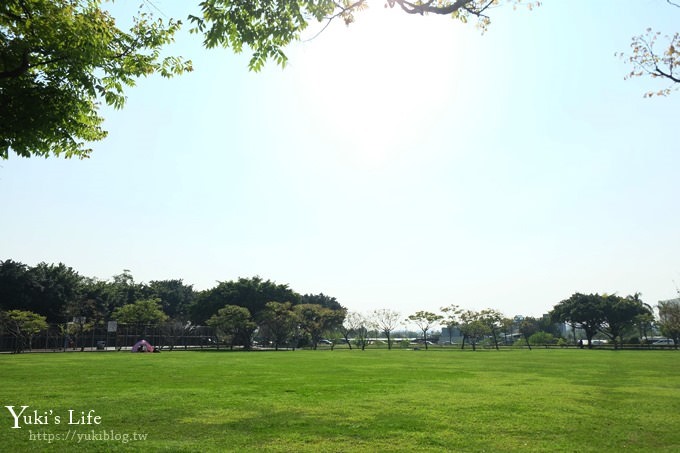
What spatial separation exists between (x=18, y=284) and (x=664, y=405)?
232 feet

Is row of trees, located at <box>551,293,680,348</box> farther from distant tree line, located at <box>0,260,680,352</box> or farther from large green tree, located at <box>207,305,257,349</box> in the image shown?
large green tree, located at <box>207,305,257,349</box>

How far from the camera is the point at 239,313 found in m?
68.4

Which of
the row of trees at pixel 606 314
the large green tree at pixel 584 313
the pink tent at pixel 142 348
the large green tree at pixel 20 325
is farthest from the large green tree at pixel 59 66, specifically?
the large green tree at pixel 584 313

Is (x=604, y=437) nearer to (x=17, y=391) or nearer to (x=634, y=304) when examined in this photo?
(x=17, y=391)

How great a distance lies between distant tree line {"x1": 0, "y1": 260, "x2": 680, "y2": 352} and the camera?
Result: 200 ft

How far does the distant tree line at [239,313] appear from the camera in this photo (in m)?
61.0

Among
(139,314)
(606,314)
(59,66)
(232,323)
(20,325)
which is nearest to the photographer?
(59,66)

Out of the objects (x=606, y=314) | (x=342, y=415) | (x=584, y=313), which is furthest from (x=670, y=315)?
(x=342, y=415)

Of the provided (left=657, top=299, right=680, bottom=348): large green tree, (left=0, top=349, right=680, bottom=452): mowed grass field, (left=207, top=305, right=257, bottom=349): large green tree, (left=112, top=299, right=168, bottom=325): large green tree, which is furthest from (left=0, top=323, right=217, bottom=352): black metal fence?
(left=657, top=299, right=680, bottom=348): large green tree

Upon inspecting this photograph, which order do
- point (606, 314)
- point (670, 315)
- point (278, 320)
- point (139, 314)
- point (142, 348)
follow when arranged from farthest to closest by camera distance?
point (606, 314) < point (278, 320) < point (139, 314) < point (670, 315) < point (142, 348)

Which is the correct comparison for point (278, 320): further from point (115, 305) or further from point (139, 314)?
point (115, 305)

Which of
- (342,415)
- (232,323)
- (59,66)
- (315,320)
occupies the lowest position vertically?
(342,415)

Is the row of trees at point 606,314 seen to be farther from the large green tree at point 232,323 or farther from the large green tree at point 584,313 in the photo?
the large green tree at point 232,323

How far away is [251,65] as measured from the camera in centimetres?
843
